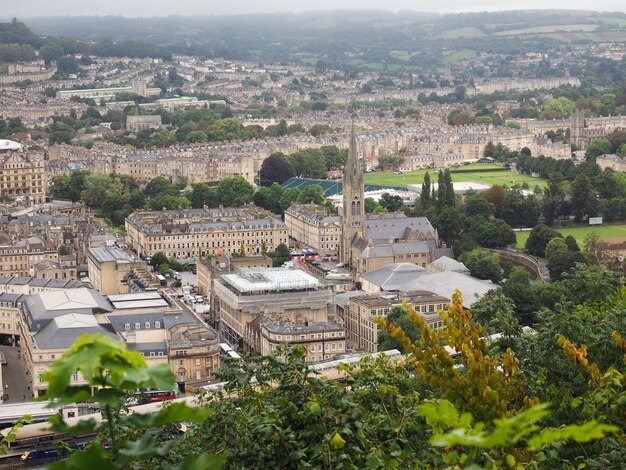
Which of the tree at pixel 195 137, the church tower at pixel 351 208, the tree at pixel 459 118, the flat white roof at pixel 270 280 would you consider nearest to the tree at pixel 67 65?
the tree at pixel 459 118

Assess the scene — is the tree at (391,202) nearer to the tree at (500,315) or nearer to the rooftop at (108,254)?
the rooftop at (108,254)

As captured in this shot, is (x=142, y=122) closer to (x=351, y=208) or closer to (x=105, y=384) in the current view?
(x=351, y=208)

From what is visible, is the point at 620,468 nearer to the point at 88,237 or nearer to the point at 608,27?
the point at 88,237

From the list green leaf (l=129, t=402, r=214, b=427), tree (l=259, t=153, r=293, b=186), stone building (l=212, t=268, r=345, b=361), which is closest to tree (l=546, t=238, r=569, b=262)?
stone building (l=212, t=268, r=345, b=361)

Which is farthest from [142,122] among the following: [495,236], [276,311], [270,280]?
[276,311]

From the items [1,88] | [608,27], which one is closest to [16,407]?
[1,88]

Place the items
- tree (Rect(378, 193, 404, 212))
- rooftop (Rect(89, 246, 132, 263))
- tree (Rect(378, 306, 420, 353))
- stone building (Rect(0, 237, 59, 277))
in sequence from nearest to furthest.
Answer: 1. tree (Rect(378, 306, 420, 353))
2. rooftop (Rect(89, 246, 132, 263))
3. stone building (Rect(0, 237, 59, 277))
4. tree (Rect(378, 193, 404, 212))

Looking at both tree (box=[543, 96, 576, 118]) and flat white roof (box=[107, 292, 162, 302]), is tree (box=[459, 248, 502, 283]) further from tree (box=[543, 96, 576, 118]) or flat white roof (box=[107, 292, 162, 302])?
tree (box=[543, 96, 576, 118])
